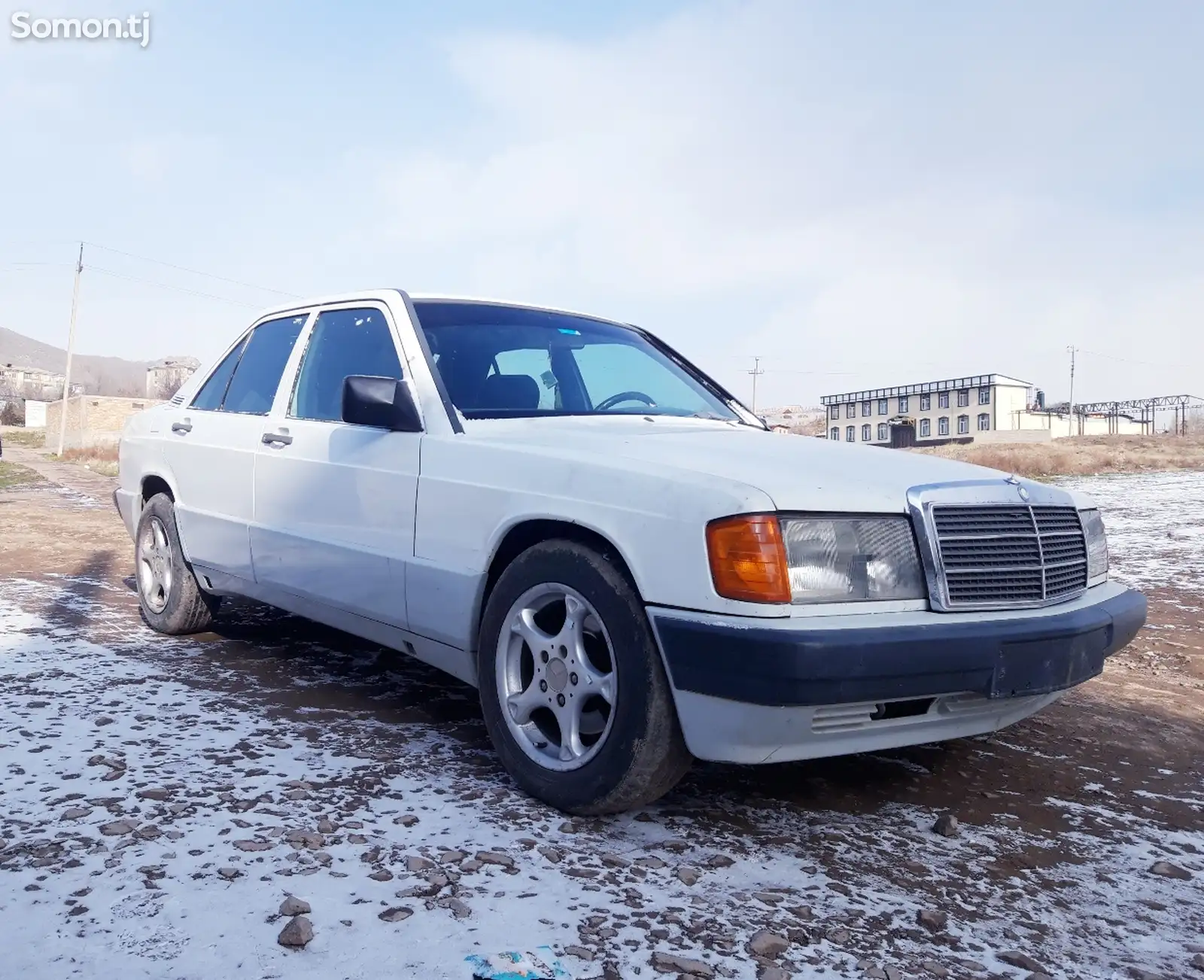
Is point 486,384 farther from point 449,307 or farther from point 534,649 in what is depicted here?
point 534,649

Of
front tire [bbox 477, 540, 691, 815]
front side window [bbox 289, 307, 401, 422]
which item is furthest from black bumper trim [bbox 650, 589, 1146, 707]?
front side window [bbox 289, 307, 401, 422]

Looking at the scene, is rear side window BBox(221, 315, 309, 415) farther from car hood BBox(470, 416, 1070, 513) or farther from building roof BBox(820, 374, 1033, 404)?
building roof BBox(820, 374, 1033, 404)

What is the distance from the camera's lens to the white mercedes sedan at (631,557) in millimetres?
2348

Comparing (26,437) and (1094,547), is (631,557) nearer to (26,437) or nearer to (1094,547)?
(1094,547)

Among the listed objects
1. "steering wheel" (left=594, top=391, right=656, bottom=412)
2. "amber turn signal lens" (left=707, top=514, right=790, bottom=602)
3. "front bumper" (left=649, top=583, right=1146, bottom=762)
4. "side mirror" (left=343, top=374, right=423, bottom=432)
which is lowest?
"front bumper" (left=649, top=583, right=1146, bottom=762)

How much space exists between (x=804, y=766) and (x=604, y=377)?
1.70 m

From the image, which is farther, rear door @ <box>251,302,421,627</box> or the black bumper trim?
rear door @ <box>251,302,421,627</box>

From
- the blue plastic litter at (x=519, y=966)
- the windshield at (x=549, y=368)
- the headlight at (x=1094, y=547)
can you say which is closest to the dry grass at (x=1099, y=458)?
the windshield at (x=549, y=368)

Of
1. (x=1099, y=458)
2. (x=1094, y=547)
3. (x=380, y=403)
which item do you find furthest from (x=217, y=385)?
(x=1099, y=458)

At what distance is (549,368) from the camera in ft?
12.4

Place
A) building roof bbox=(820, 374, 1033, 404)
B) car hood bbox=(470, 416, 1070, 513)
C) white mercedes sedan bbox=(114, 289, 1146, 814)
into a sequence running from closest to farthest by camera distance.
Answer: white mercedes sedan bbox=(114, 289, 1146, 814) → car hood bbox=(470, 416, 1070, 513) → building roof bbox=(820, 374, 1033, 404)

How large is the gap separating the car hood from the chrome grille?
129 millimetres

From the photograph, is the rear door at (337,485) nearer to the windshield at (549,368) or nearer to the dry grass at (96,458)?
the windshield at (549,368)

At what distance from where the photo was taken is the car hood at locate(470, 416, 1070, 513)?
246 centimetres
